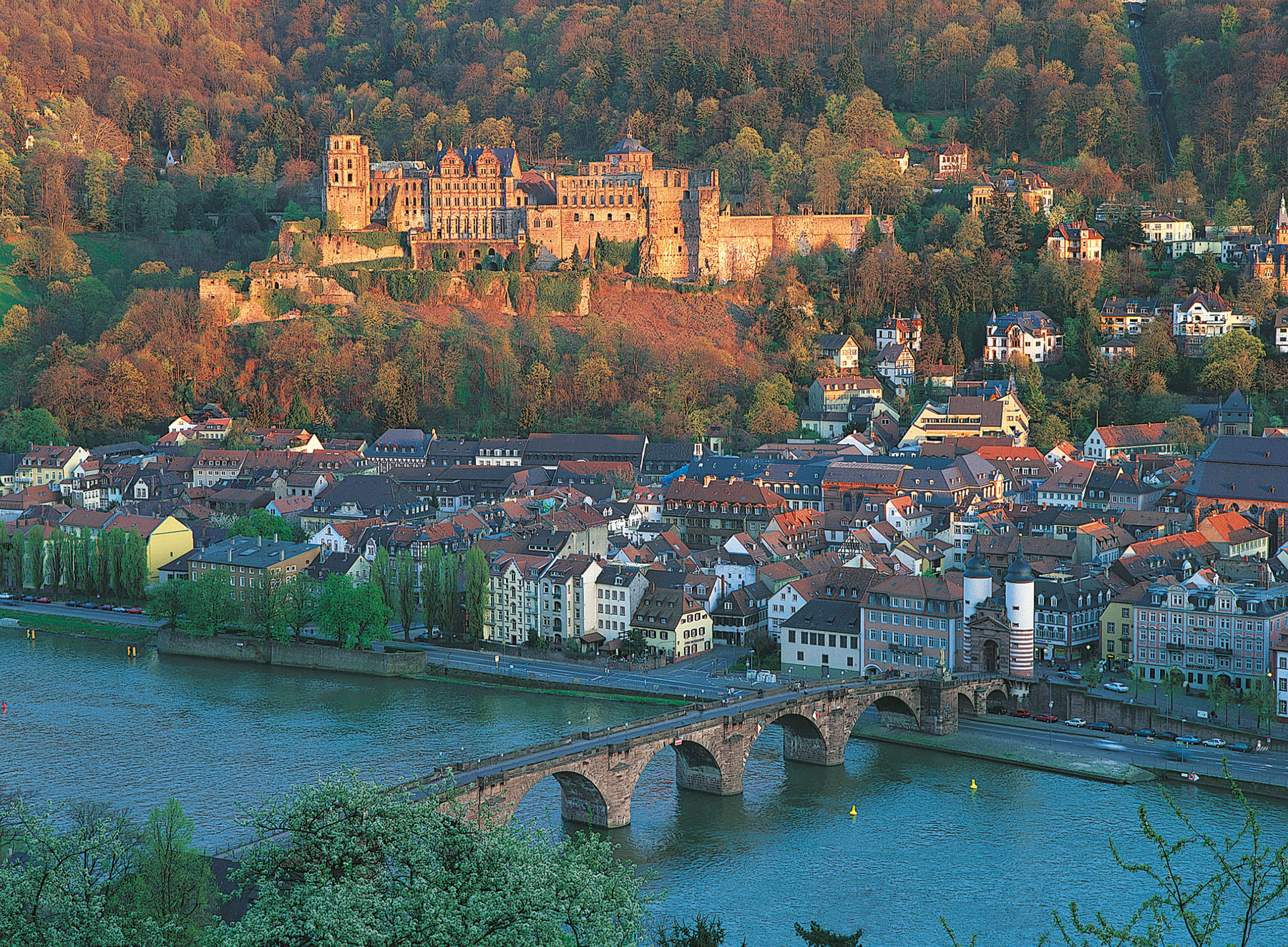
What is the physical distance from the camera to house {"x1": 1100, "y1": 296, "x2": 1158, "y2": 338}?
5666 cm

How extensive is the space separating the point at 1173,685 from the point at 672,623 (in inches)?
390

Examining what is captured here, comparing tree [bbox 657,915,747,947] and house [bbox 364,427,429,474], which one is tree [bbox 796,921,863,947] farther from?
house [bbox 364,427,429,474]

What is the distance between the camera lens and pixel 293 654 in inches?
1388

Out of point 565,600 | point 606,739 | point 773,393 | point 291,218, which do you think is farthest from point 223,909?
point 291,218

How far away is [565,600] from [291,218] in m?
37.8

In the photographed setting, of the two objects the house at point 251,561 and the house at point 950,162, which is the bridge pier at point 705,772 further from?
the house at point 950,162

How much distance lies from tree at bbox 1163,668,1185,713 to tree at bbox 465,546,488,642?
14.1m

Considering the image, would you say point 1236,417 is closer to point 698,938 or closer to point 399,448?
point 399,448

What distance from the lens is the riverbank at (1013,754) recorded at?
25.5 metres

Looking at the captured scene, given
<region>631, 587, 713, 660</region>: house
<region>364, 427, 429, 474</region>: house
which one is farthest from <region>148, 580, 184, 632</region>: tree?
<region>364, 427, 429, 474</region>: house

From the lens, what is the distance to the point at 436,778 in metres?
20.0

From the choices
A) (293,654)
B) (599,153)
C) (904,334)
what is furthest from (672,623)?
(599,153)

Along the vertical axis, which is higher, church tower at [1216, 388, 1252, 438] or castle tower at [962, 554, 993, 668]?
church tower at [1216, 388, 1252, 438]

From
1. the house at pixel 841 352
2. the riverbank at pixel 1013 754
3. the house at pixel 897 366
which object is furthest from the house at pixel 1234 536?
the house at pixel 841 352
